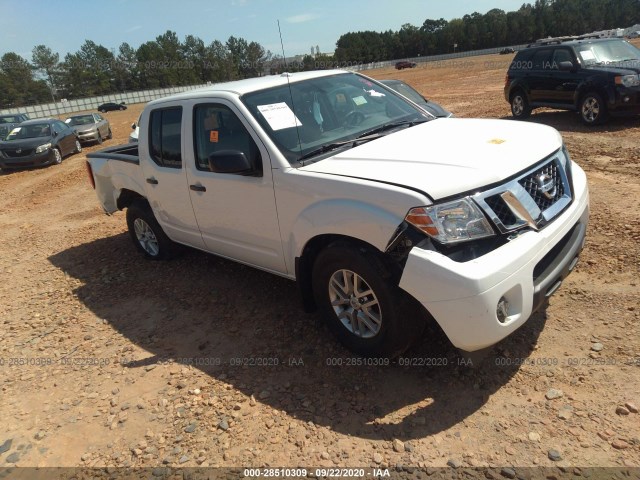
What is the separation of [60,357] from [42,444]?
117 centimetres

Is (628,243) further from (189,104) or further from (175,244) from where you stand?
(175,244)

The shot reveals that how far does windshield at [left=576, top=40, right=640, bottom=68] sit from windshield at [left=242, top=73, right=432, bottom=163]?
8261 mm

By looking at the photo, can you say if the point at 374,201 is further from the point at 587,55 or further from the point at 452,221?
the point at 587,55

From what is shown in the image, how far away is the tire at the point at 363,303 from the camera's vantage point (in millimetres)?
2955

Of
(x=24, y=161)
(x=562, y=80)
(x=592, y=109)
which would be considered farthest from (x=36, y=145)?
(x=592, y=109)

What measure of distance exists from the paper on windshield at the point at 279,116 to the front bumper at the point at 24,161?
14.0 meters

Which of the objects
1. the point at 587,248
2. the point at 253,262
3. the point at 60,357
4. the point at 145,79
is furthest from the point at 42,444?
the point at 145,79

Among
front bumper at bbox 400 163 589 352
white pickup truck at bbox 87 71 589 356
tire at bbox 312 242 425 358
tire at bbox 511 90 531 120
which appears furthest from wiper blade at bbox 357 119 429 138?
tire at bbox 511 90 531 120

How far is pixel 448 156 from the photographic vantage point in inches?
120

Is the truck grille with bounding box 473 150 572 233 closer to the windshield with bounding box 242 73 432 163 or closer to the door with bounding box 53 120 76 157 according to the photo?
the windshield with bounding box 242 73 432 163

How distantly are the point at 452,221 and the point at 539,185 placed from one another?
2.47 feet

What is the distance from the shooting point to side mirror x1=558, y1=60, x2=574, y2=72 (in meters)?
10.6

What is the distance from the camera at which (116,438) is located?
312cm

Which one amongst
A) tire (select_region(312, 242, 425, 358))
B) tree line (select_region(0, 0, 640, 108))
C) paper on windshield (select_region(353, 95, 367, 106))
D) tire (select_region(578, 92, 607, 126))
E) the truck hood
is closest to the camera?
the truck hood
